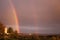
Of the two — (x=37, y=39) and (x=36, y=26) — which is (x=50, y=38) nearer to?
(x=37, y=39)

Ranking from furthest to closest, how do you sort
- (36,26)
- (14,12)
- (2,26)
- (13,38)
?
(36,26), (14,12), (2,26), (13,38)

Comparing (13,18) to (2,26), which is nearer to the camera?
(2,26)

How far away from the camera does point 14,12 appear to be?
5.55 m

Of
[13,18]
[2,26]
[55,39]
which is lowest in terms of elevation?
[55,39]

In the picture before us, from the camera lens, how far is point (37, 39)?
4676 millimetres

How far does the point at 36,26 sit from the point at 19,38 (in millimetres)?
1632

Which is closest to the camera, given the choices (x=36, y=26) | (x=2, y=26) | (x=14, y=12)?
(x=2, y=26)

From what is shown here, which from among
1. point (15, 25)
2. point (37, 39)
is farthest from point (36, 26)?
point (37, 39)

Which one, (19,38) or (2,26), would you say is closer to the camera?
(19,38)

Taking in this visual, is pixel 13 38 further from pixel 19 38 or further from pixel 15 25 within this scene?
pixel 15 25

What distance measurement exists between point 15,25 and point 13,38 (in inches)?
49.2

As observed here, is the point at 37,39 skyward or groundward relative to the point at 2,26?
groundward

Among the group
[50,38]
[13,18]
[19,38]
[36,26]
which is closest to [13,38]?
[19,38]

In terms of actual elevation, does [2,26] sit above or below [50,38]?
above
